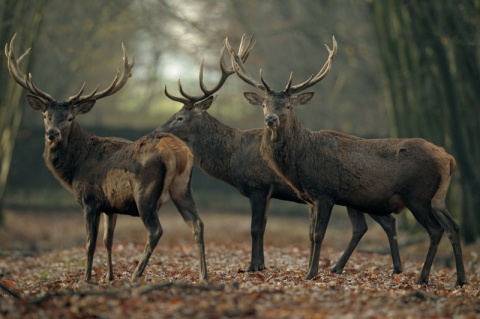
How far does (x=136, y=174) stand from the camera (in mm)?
10352

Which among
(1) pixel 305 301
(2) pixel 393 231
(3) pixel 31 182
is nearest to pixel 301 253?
(2) pixel 393 231

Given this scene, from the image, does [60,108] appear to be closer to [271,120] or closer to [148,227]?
[148,227]

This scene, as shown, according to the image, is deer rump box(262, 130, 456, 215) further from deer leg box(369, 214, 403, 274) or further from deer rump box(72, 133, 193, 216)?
deer rump box(72, 133, 193, 216)

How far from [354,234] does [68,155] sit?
4.05m

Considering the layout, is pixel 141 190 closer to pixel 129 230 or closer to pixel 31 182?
pixel 129 230

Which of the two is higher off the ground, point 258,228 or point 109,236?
point 258,228

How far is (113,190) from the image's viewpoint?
1059 cm

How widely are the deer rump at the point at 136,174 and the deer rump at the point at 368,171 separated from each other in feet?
5.28

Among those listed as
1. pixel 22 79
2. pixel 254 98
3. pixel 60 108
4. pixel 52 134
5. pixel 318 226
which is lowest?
pixel 318 226

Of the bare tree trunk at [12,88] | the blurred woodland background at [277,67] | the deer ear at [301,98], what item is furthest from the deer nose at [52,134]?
the bare tree trunk at [12,88]

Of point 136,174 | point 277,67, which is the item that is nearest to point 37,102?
point 136,174

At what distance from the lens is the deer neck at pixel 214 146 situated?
42.3 feet

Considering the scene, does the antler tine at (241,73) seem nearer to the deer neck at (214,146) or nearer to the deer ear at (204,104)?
the deer ear at (204,104)

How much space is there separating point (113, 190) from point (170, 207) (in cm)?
1907
